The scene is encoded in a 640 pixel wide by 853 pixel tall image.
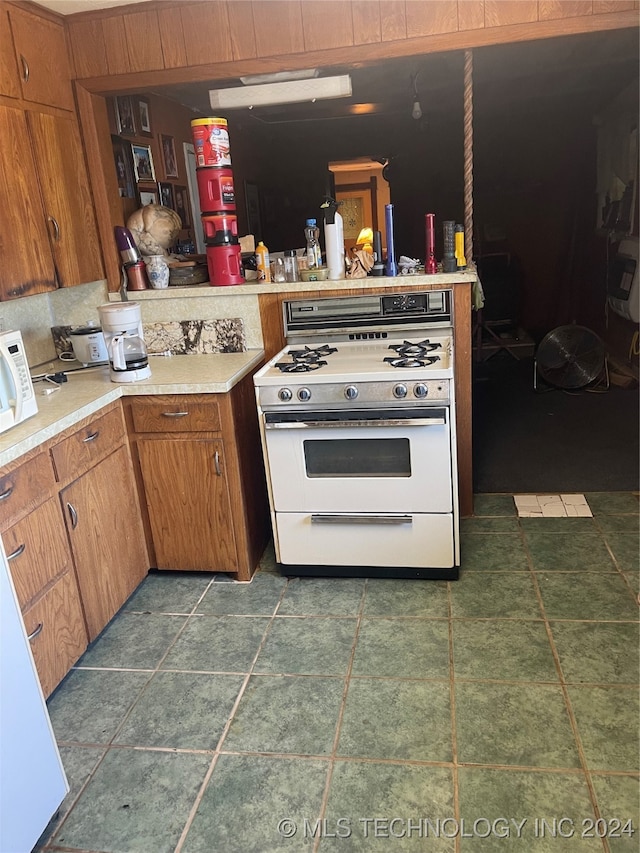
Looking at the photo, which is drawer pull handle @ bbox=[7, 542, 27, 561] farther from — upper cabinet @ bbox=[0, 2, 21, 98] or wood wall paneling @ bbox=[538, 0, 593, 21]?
wood wall paneling @ bbox=[538, 0, 593, 21]

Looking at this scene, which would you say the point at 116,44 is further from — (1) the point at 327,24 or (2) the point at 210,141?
(1) the point at 327,24

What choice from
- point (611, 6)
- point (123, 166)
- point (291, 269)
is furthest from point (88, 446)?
point (611, 6)

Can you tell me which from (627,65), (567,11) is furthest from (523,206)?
(567,11)

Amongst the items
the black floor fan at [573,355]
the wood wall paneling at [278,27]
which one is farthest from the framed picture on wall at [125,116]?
the black floor fan at [573,355]

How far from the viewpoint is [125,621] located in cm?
258

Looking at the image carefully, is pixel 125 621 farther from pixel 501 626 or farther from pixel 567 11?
pixel 567 11

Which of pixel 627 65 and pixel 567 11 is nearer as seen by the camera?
pixel 567 11

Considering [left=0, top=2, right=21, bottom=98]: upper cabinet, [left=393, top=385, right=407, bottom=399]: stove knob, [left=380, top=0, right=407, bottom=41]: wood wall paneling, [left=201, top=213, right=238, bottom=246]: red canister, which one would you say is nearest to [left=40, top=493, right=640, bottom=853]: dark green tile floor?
[left=393, top=385, right=407, bottom=399]: stove knob

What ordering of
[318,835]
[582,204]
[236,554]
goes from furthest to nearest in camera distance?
[582,204] < [236,554] < [318,835]

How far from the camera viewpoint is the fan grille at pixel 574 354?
4.80 meters

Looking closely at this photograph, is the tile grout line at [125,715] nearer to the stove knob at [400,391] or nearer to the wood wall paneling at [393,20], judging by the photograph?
the stove knob at [400,391]

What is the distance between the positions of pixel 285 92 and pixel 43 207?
1186 millimetres

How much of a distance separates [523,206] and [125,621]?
5.55 m

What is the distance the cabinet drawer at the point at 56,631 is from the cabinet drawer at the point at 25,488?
0.30 m
